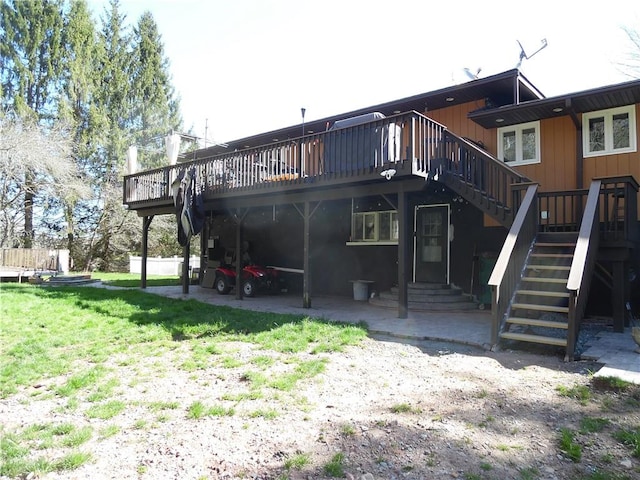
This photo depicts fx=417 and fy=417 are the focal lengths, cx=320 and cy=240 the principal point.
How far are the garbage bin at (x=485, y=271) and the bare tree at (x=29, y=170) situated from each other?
1775 centimetres

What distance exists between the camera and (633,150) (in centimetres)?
737

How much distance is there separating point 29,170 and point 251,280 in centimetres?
1386

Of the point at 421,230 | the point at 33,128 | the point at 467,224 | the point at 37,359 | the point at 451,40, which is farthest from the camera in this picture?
the point at 33,128

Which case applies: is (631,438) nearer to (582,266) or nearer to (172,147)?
(582,266)

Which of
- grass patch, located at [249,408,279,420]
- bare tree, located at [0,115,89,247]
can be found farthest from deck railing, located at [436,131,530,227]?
bare tree, located at [0,115,89,247]

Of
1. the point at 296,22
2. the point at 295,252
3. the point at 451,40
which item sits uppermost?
the point at 451,40

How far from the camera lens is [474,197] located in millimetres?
7000

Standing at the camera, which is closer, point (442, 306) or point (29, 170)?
point (442, 306)

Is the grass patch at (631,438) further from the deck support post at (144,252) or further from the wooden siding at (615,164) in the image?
the deck support post at (144,252)

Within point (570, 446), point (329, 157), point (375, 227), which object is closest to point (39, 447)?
point (570, 446)

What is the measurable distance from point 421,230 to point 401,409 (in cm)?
663

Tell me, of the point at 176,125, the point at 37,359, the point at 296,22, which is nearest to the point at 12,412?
the point at 37,359

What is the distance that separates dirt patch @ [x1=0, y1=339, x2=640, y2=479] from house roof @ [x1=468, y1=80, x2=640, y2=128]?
491 cm

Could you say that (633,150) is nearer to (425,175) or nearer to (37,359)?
(425,175)
